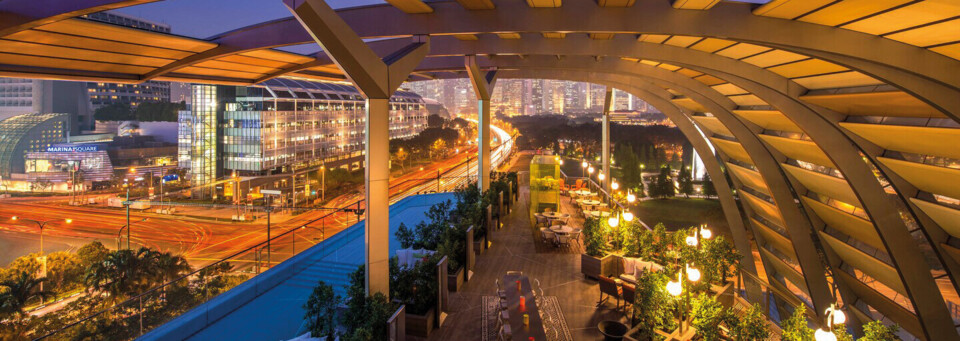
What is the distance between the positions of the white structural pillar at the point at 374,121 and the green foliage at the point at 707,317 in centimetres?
469

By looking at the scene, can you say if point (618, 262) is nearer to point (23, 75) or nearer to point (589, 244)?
point (589, 244)

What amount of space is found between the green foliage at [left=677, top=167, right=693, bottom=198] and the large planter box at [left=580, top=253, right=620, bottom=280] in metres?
46.2

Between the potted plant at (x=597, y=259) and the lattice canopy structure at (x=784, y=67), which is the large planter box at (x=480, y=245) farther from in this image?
the lattice canopy structure at (x=784, y=67)

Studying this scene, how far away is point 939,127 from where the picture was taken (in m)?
8.26

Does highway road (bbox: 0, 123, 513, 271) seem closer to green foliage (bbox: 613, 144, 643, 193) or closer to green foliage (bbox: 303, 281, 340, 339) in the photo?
green foliage (bbox: 613, 144, 643, 193)

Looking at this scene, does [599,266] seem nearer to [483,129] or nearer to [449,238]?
[449,238]

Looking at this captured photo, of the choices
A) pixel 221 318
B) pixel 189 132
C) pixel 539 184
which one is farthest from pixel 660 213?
pixel 189 132

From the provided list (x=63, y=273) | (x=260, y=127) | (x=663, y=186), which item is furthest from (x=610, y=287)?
(x=260, y=127)

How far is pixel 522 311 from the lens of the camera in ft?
23.4

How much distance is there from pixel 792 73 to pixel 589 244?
584cm

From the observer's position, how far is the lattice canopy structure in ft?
22.2

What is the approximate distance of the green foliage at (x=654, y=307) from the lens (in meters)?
7.28

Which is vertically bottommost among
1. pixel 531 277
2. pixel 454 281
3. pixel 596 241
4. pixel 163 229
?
pixel 163 229

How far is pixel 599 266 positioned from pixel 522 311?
14.7ft
